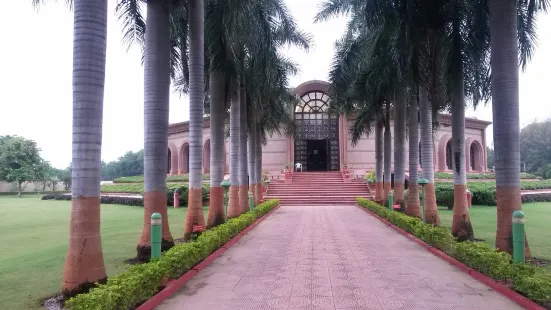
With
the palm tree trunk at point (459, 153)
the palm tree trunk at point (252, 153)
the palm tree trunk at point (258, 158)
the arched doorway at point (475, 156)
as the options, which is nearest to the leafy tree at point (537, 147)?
the arched doorway at point (475, 156)

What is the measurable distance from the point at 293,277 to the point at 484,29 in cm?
759

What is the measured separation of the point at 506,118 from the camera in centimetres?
814

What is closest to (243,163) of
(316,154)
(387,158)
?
(387,158)

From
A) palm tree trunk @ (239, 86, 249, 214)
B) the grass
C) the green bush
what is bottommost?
the grass

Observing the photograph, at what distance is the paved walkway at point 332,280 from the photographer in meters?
6.23

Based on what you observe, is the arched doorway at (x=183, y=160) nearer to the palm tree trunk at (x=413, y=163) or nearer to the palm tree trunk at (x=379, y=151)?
the palm tree trunk at (x=379, y=151)

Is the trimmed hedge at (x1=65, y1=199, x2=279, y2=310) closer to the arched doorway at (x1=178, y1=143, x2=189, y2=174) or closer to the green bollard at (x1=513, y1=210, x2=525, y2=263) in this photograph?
the green bollard at (x1=513, y1=210, x2=525, y2=263)

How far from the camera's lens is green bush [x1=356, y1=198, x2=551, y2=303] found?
230 inches

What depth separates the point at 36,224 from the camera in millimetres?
18141

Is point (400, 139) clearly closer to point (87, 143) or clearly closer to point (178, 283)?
point (178, 283)

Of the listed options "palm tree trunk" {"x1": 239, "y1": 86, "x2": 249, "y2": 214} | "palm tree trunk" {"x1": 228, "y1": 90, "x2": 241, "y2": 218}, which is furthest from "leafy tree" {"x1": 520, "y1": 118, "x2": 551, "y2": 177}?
"palm tree trunk" {"x1": 228, "y1": 90, "x2": 241, "y2": 218}

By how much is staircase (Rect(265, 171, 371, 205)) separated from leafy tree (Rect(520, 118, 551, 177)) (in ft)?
132

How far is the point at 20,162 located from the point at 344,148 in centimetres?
3635

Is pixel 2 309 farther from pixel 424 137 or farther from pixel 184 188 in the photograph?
pixel 184 188
